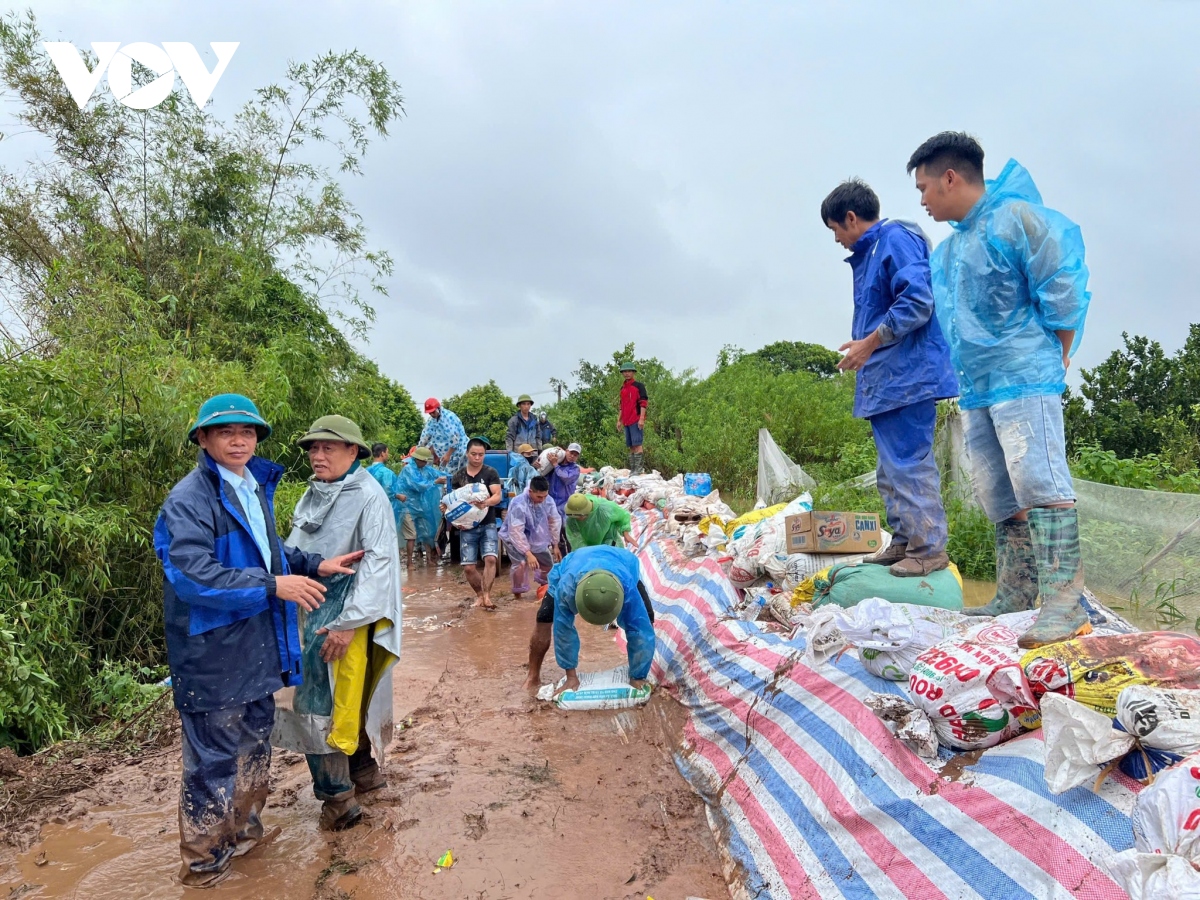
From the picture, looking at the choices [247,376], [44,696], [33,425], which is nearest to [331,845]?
[44,696]

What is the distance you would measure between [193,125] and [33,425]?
28.8 feet

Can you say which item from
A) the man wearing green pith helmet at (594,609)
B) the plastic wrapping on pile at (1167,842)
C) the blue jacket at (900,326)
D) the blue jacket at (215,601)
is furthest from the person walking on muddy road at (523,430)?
the plastic wrapping on pile at (1167,842)

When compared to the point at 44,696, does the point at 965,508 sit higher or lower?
higher

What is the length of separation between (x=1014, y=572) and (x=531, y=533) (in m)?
4.43

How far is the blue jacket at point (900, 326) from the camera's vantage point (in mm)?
2998

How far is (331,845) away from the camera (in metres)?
2.69

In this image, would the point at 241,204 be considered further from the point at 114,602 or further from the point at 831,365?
the point at 831,365

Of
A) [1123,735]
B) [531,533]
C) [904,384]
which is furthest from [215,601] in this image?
[531,533]

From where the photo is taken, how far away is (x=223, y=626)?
235cm

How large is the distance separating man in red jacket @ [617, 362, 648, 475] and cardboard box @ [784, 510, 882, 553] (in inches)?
293

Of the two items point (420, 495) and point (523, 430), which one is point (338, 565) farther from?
point (523, 430)

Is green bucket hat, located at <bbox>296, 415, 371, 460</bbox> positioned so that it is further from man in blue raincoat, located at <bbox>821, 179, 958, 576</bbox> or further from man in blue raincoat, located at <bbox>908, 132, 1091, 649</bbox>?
man in blue raincoat, located at <bbox>908, 132, 1091, 649</bbox>

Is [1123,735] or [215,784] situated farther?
[215,784]

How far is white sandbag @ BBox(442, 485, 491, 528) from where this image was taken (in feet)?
22.1
